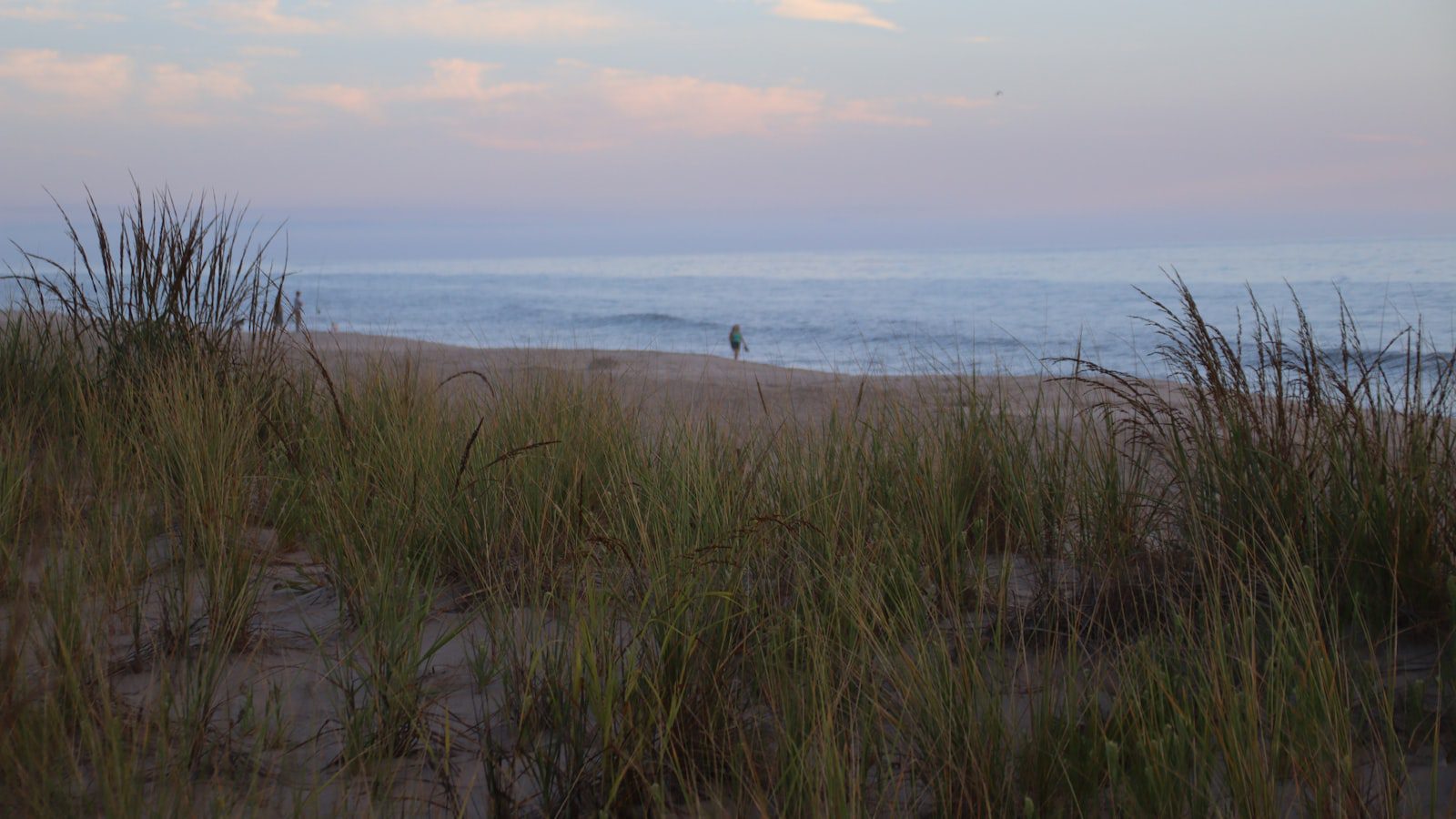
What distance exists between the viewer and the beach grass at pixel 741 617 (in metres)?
1.67

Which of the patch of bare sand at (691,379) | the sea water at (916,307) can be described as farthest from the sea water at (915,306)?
the patch of bare sand at (691,379)

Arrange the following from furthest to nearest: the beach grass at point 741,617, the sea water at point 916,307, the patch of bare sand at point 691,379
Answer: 1. the sea water at point 916,307
2. the patch of bare sand at point 691,379
3. the beach grass at point 741,617

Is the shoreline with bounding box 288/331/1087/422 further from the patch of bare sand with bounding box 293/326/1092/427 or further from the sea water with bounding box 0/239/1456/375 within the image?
the sea water with bounding box 0/239/1456/375

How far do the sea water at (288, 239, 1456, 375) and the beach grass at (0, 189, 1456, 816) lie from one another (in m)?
9.78

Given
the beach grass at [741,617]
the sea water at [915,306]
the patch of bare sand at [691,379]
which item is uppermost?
the sea water at [915,306]

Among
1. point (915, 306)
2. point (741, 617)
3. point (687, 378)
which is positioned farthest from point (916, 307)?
point (741, 617)

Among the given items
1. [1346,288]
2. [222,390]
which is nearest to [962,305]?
[1346,288]

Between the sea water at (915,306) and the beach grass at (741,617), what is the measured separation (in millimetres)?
9784

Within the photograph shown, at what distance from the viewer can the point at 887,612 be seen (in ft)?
7.16

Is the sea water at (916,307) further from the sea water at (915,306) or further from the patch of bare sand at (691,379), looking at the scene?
the patch of bare sand at (691,379)

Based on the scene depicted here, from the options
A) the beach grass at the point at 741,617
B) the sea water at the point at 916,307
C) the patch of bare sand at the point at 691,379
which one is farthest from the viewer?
the sea water at the point at 916,307

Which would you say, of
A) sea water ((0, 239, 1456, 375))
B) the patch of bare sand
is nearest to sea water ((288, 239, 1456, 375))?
sea water ((0, 239, 1456, 375))

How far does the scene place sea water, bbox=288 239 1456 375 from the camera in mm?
19125

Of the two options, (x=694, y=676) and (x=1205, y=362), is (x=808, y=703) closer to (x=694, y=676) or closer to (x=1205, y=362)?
(x=694, y=676)
